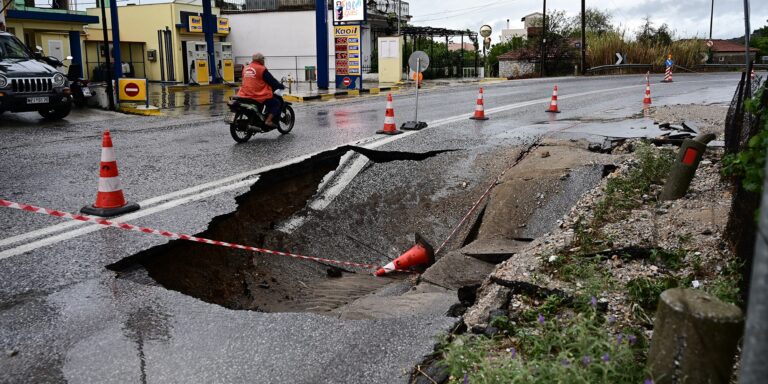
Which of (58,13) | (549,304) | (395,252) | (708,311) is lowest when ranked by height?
(395,252)

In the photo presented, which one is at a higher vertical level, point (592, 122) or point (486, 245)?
point (592, 122)

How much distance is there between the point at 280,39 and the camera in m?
39.2

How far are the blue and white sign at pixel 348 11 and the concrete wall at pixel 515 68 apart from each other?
18443 millimetres

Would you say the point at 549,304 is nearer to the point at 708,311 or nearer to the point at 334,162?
the point at 708,311

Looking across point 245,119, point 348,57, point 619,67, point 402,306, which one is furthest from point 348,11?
point 619,67

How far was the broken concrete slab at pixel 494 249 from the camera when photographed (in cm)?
573

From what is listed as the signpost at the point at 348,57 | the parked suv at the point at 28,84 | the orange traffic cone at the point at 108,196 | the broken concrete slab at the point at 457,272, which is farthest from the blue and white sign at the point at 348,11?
the broken concrete slab at the point at 457,272

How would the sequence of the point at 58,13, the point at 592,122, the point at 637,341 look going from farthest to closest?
the point at 58,13
the point at 592,122
the point at 637,341

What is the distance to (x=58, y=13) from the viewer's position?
24.5 m

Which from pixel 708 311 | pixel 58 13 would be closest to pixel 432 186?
pixel 708 311

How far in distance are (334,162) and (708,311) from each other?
710 cm

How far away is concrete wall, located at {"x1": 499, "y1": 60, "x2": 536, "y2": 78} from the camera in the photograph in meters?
41.9

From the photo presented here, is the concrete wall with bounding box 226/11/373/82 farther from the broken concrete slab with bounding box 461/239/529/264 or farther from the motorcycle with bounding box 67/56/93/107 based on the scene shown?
the broken concrete slab with bounding box 461/239/529/264

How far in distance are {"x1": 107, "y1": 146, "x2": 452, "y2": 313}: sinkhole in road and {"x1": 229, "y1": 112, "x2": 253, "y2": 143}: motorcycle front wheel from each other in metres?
2.77
